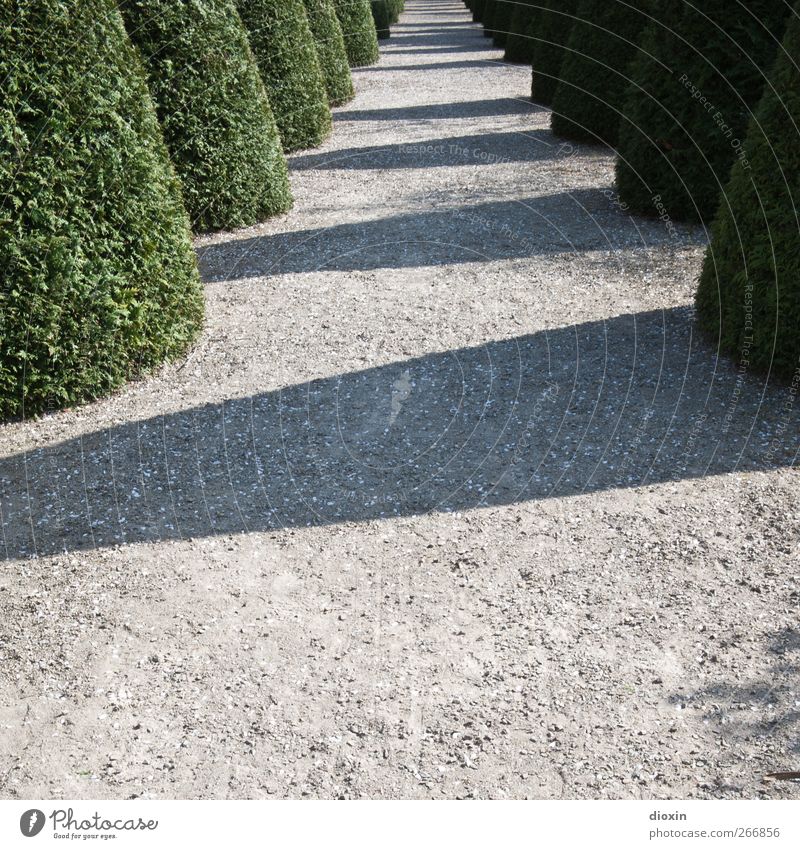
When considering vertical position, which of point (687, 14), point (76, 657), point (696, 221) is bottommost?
point (696, 221)

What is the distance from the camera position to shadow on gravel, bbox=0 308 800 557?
19.1 feet

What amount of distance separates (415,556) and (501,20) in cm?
3240

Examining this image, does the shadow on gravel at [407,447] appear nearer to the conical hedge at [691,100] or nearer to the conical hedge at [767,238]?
the conical hedge at [767,238]

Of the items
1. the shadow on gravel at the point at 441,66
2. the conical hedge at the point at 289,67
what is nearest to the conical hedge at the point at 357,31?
the shadow on gravel at the point at 441,66

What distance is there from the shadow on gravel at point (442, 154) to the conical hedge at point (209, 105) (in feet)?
12.3

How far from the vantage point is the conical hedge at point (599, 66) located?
14.1 metres

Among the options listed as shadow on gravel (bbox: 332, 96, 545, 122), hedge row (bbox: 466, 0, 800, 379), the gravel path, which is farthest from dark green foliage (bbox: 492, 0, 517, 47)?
the gravel path

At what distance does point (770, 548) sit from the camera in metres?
5.31

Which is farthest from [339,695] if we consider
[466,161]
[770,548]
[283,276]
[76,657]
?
[466,161]

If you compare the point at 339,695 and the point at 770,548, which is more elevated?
the point at 339,695

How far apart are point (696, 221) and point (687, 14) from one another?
2.59 m

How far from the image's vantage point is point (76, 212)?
6.64 meters

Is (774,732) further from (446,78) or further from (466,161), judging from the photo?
(446,78)
